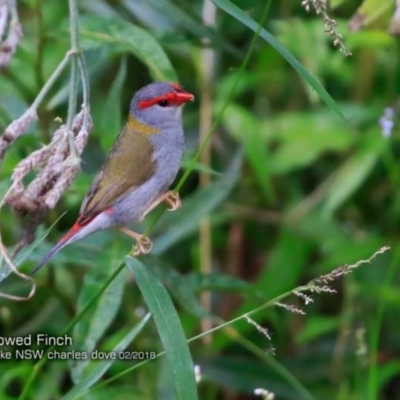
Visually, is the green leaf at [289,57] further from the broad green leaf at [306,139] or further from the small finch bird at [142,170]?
the broad green leaf at [306,139]

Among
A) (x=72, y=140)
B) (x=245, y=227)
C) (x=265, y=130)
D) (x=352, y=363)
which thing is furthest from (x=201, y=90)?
(x=72, y=140)

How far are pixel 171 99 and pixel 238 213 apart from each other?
7.26ft

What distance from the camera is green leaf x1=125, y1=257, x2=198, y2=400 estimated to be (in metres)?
2.44

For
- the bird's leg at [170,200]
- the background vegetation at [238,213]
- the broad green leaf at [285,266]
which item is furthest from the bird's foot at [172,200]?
the broad green leaf at [285,266]

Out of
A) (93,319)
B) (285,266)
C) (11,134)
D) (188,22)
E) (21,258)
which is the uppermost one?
(188,22)

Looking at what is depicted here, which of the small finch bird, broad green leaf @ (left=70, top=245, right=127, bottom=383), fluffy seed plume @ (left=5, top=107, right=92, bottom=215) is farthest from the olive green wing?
fluffy seed plume @ (left=5, top=107, right=92, bottom=215)

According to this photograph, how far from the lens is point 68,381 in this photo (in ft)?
15.3

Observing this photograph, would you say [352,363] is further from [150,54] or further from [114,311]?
[150,54]

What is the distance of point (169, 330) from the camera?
2.51 m

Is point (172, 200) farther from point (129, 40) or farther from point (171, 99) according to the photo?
point (129, 40)

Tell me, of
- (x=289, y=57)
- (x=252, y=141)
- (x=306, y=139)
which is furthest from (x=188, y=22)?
(x=306, y=139)

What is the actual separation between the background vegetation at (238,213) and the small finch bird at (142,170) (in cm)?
23

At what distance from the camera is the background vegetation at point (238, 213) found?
368 cm

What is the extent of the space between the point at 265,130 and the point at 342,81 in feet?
2.27
